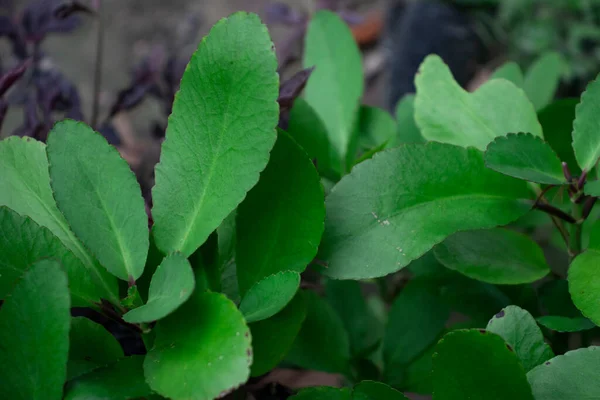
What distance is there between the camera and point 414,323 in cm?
51

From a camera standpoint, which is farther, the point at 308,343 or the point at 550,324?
the point at 308,343

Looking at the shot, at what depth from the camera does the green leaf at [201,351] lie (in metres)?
0.29

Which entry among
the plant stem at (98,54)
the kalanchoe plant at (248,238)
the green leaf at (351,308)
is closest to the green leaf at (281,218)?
the kalanchoe plant at (248,238)

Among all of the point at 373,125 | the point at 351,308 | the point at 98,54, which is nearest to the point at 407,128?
the point at 373,125

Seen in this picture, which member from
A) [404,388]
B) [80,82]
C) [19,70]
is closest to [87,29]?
[80,82]

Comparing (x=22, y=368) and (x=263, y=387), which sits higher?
(x=22, y=368)

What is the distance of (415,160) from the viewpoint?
39cm

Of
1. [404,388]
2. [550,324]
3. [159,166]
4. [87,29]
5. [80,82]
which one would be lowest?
[80,82]

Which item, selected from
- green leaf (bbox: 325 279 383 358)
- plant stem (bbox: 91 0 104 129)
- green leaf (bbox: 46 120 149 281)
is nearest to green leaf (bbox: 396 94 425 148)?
green leaf (bbox: 325 279 383 358)

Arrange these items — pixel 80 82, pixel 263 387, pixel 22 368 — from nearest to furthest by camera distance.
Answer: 1. pixel 22 368
2. pixel 263 387
3. pixel 80 82

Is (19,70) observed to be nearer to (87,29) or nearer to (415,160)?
(415,160)

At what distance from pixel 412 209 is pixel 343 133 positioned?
0.57ft

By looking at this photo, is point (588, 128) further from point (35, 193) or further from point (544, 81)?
point (35, 193)

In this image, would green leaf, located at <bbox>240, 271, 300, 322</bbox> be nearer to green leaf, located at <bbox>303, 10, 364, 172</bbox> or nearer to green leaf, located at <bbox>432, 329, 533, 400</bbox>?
green leaf, located at <bbox>432, 329, 533, 400</bbox>
